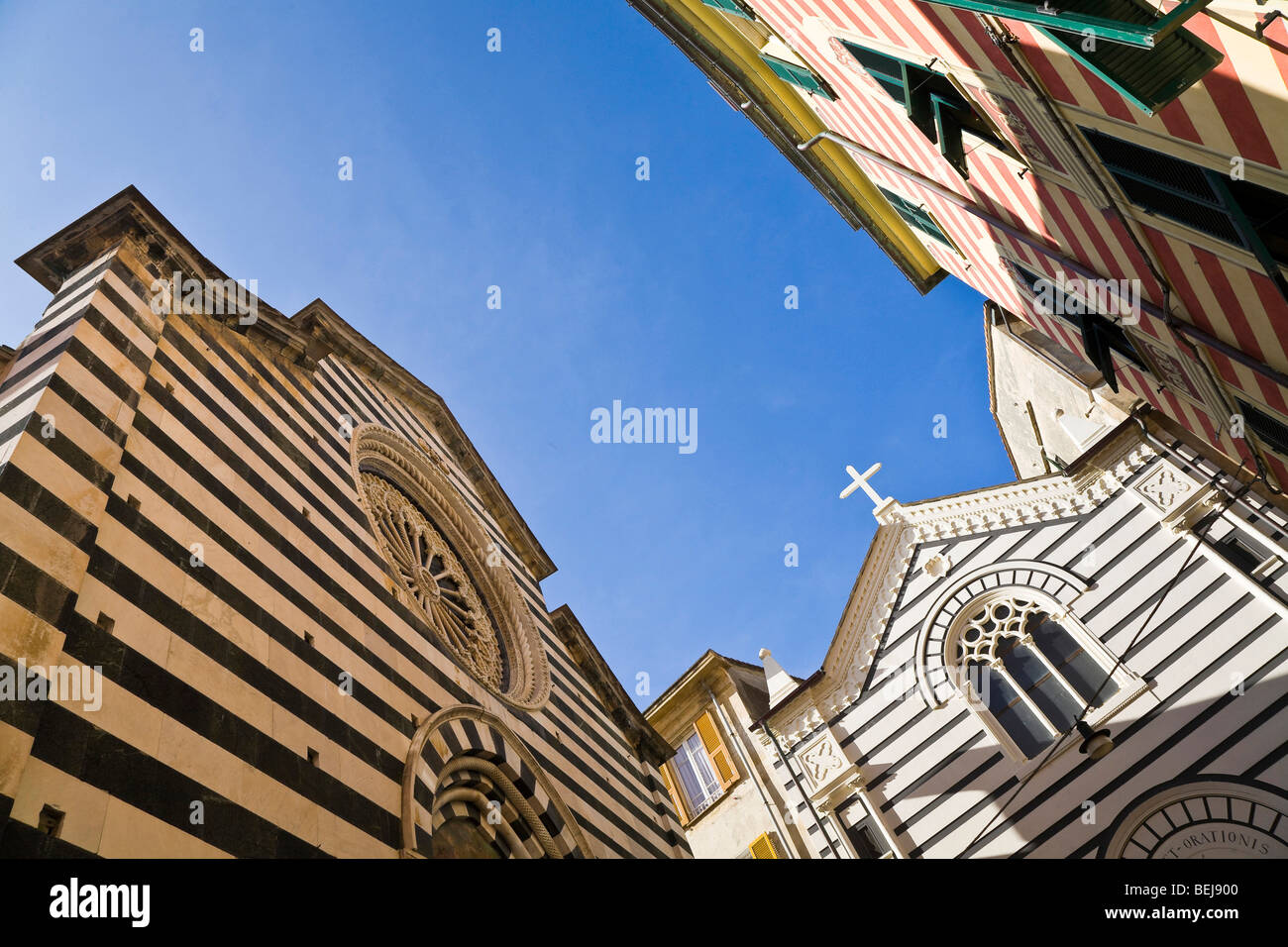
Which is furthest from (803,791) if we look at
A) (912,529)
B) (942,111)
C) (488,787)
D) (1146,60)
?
(1146,60)

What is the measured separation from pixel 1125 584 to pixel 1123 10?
439 inches

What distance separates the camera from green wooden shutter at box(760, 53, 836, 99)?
41.2 feet

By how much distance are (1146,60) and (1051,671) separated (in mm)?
10851

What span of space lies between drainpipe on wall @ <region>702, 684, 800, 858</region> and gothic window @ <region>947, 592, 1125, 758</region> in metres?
4.35

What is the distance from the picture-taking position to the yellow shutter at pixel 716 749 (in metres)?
17.7

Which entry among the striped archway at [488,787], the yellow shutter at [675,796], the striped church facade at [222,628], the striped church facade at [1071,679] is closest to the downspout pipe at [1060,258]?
the striped church facade at [1071,679]

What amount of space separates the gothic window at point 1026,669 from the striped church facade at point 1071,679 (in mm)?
70

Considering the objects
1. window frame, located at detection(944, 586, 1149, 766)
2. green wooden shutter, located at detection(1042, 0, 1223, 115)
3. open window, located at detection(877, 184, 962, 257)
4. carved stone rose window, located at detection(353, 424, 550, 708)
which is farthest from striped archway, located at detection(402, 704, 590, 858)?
open window, located at detection(877, 184, 962, 257)

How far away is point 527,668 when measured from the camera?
12758 millimetres

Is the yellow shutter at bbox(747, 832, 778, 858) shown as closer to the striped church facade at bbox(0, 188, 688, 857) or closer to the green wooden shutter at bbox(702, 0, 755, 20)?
the striped church facade at bbox(0, 188, 688, 857)

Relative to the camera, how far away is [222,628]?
267 inches
